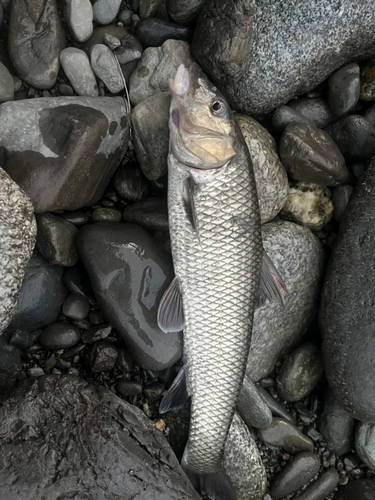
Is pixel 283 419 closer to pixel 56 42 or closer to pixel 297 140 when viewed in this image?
pixel 297 140

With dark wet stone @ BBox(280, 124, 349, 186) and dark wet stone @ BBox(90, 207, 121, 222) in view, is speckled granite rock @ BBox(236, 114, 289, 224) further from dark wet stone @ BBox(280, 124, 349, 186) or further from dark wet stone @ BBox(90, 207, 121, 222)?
dark wet stone @ BBox(90, 207, 121, 222)

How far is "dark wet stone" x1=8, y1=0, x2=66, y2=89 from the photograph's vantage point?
3.23m

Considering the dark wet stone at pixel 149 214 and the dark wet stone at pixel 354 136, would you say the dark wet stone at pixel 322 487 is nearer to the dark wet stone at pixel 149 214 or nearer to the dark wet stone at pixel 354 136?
the dark wet stone at pixel 149 214

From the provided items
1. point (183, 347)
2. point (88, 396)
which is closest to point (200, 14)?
point (183, 347)

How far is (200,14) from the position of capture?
3395 mm

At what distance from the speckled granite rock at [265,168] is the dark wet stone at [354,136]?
0.70m

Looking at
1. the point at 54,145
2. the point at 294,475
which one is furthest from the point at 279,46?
the point at 294,475

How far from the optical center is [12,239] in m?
2.67

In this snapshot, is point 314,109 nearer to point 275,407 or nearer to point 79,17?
point 79,17

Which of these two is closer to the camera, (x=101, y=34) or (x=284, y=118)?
(x=101, y=34)

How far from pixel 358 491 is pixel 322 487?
365 mm

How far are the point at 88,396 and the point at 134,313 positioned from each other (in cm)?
78

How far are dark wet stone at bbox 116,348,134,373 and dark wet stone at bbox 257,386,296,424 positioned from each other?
1370 millimetres

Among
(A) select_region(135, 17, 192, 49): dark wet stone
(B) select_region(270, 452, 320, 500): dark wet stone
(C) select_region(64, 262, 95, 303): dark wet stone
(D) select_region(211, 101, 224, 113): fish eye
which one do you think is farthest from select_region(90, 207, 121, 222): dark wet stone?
(B) select_region(270, 452, 320, 500): dark wet stone
